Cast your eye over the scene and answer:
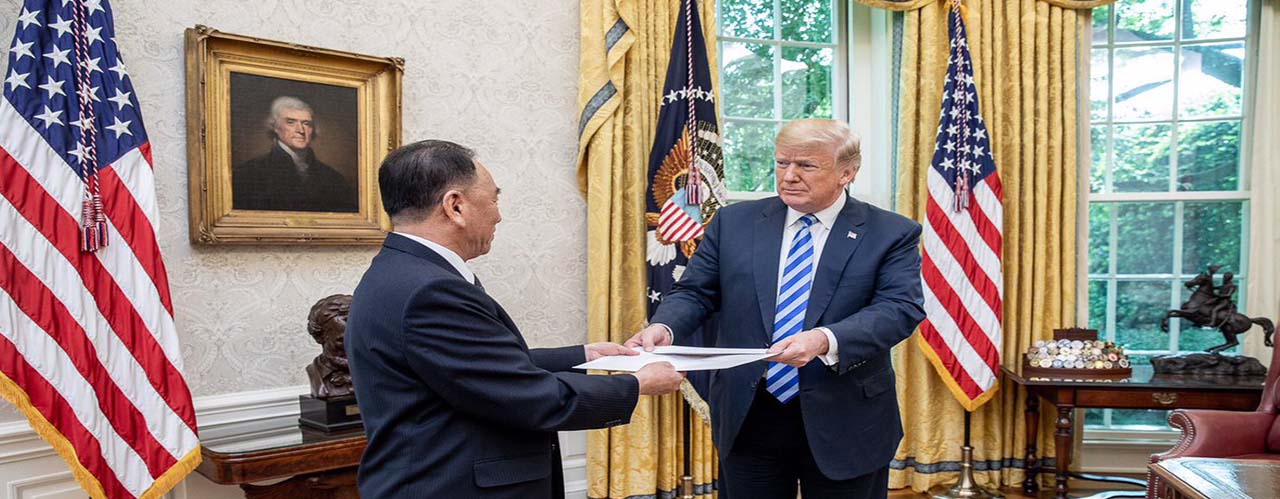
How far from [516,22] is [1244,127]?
358 centimetres

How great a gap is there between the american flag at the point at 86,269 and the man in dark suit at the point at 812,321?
1461 millimetres

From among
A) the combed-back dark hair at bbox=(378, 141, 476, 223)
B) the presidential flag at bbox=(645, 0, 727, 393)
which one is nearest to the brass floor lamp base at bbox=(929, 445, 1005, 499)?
the presidential flag at bbox=(645, 0, 727, 393)

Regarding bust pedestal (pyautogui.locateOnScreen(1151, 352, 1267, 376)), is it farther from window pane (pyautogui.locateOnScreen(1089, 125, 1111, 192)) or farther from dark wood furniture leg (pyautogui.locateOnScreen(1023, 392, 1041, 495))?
window pane (pyautogui.locateOnScreen(1089, 125, 1111, 192))

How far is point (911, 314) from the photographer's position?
2.17 metres

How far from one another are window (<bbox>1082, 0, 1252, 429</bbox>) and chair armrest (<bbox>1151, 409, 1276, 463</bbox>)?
4.29 ft

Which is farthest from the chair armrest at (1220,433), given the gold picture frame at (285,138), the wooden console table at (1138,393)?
the gold picture frame at (285,138)

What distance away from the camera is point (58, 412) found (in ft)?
7.83

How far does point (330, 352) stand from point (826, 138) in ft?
5.58

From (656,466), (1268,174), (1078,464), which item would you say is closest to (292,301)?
(656,466)

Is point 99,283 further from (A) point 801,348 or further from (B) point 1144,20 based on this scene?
(B) point 1144,20

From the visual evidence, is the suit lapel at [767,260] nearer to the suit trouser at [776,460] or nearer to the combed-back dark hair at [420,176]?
the suit trouser at [776,460]

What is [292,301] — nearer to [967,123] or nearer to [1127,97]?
[967,123]

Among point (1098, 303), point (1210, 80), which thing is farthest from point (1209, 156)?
point (1098, 303)

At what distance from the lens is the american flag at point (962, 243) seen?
4020 mm
